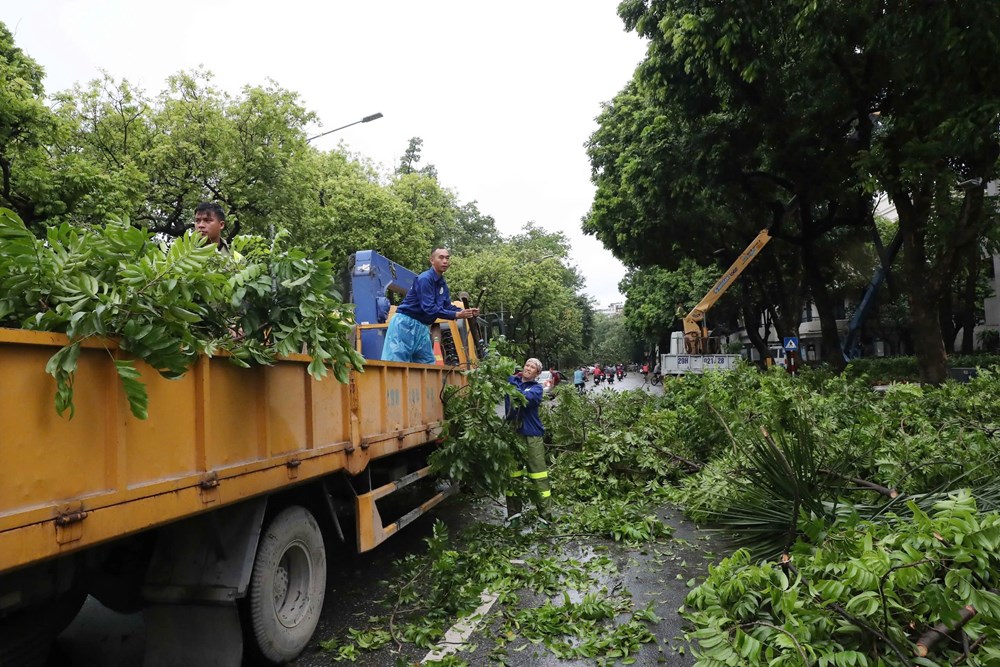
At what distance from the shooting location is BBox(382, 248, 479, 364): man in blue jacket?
20.3ft

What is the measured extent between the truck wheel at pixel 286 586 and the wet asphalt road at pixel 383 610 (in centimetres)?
21

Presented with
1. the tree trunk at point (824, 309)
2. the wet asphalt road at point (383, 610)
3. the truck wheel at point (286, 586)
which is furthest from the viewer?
the tree trunk at point (824, 309)

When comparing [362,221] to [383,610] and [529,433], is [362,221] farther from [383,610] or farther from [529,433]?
[383,610]

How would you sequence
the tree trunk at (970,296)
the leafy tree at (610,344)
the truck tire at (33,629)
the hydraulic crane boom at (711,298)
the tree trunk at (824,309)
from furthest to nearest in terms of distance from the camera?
the leafy tree at (610,344) → the tree trunk at (970,296) → the hydraulic crane boom at (711,298) → the tree trunk at (824,309) → the truck tire at (33,629)

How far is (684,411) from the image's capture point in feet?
27.1

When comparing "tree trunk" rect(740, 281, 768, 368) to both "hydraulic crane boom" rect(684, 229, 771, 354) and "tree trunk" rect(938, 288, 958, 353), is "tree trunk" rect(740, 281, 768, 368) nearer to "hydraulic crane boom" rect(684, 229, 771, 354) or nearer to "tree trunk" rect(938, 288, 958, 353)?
"hydraulic crane boom" rect(684, 229, 771, 354)

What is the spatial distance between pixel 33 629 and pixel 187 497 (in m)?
0.91

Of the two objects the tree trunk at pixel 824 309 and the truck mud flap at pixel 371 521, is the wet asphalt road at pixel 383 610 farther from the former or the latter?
the tree trunk at pixel 824 309

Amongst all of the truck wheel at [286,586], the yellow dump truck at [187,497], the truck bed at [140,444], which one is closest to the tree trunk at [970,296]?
the yellow dump truck at [187,497]

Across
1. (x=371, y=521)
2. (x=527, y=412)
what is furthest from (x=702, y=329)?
(x=371, y=521)

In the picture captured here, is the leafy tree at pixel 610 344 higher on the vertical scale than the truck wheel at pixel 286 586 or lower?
higher

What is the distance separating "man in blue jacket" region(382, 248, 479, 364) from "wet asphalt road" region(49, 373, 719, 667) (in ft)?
5.99

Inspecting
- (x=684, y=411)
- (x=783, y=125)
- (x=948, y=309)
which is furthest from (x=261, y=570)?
(x=948, y=309)

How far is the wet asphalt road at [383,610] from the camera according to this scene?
11.7 ft
